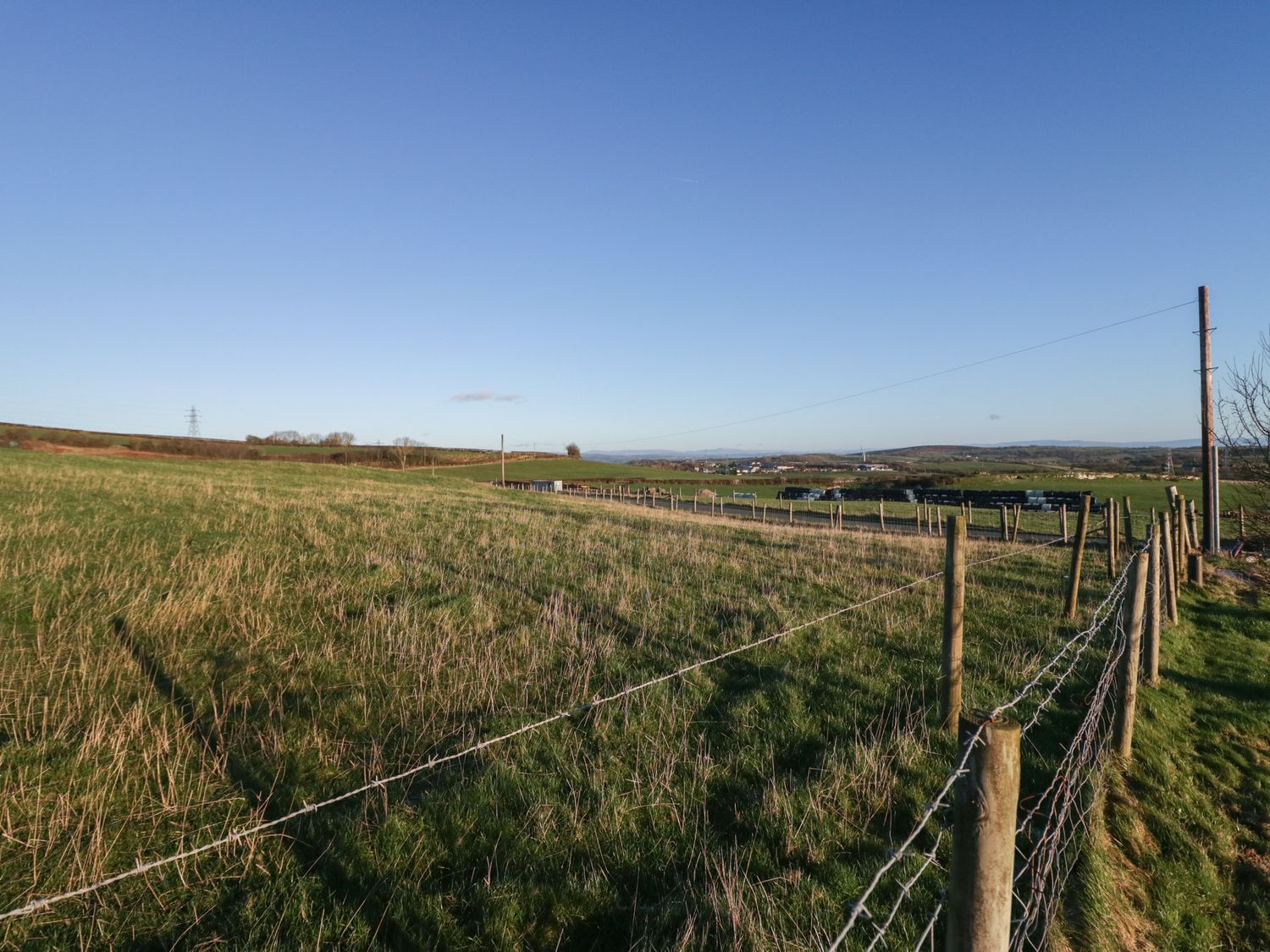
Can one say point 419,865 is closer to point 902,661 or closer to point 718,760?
point 718,760

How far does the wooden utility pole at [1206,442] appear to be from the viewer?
62.2 feet

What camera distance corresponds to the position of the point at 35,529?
13430 mm

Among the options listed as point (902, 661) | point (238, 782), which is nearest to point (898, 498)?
point (902, 661)

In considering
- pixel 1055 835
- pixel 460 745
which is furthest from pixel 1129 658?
pixel 460 745

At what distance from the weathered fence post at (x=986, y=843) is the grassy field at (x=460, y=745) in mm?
1450

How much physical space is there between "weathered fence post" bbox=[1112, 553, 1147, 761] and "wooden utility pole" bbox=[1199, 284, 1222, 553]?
17064mm

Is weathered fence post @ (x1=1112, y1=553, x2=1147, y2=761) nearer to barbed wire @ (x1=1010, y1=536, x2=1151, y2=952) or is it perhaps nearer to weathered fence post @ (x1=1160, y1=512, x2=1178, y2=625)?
barbed wire @ (x1=1010, y1=536, x2=1151, y2=952)

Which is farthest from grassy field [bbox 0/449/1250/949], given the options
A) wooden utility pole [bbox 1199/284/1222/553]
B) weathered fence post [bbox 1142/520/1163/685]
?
wooden utility pole [bbox 1199/284/1222/553]

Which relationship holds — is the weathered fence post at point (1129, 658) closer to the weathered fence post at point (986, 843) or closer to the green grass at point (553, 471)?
the weathered fence post at point (986, 843)

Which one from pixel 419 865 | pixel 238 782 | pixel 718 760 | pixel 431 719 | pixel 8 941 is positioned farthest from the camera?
pixel 431 719

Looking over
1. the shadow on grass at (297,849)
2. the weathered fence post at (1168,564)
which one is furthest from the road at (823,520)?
the shadow on grass at (297,849)

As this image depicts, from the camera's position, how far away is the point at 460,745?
5531 mm

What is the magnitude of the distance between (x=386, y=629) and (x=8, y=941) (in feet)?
16.3

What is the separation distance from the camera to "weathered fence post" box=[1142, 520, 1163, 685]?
7.05 meters
